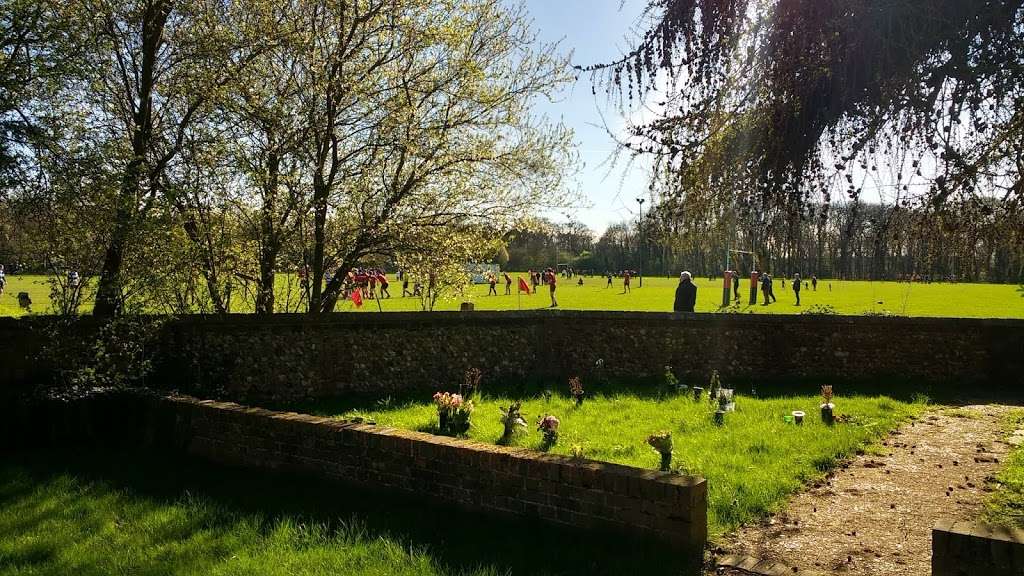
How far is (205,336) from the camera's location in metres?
10.8

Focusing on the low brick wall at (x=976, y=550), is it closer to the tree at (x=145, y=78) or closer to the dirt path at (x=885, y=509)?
the dirt path at (x=885, y=509)

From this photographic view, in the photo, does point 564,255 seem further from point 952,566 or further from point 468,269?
point 952,566

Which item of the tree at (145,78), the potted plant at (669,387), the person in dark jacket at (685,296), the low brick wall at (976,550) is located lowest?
the potted plant at (669,387)

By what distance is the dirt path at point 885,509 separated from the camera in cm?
466

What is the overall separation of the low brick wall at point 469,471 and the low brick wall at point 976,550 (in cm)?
137

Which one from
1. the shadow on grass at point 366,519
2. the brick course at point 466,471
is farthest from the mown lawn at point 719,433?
the shadow on grass at point 366,519

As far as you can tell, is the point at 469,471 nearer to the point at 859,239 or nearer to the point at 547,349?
the point at 859,239

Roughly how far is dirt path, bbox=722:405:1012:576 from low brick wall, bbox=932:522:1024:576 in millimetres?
1023

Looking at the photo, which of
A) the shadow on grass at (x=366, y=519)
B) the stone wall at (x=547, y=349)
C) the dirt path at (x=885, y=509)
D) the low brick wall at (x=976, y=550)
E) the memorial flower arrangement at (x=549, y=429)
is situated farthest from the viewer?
the stone wall at (x=547, y=349)

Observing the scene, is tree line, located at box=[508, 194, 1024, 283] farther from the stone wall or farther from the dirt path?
the stone wall

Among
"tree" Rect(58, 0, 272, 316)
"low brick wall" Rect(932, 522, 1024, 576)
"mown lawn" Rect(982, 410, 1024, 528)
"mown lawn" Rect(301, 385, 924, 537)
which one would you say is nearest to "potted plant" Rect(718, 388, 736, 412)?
"mown lawn" Rect(301, 385, 924, 537)

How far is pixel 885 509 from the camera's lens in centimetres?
573

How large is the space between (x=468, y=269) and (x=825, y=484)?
862 centimetres

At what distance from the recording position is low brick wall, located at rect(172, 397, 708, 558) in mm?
4473
